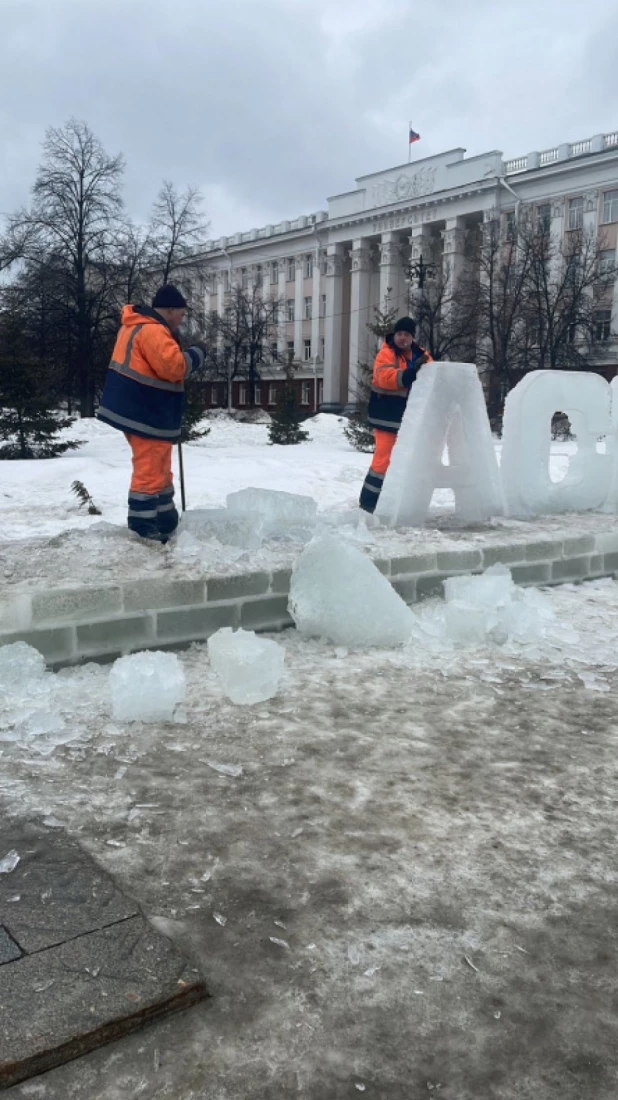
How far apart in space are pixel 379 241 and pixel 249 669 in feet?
169

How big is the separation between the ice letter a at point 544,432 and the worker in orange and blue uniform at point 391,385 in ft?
2.85

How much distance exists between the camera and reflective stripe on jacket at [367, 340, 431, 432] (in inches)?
282

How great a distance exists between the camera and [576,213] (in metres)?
40.9

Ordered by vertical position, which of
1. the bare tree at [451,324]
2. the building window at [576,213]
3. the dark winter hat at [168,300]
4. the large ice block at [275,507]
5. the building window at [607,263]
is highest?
the building window at [576,213]

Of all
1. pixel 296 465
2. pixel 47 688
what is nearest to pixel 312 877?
pixel 47 688

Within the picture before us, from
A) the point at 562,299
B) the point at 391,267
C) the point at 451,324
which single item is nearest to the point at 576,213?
the point at 562,299

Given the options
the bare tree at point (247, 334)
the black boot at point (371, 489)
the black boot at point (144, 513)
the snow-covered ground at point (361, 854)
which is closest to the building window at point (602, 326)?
the bare tree at point (247, 334)

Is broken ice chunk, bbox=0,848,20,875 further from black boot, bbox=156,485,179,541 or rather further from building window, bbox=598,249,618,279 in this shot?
building window, bbox=598,249,618,279

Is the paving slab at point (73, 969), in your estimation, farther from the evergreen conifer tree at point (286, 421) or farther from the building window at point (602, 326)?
the building window at point (602, 326)

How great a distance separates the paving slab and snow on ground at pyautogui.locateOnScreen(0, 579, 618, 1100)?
4 cm

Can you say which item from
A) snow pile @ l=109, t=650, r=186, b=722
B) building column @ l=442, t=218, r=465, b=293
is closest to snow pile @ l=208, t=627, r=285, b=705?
snow pile @ l=109, t=650, r=186, b=722

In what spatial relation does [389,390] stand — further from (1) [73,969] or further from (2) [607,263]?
(2) [607,263]

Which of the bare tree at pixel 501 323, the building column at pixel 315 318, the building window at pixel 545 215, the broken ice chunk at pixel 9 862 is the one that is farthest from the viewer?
the building column at pixel 315 318

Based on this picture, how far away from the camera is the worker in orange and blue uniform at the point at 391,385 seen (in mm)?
7152
